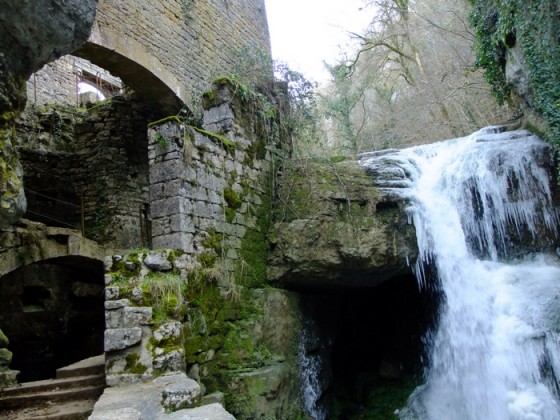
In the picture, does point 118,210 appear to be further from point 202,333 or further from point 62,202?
point 202,333

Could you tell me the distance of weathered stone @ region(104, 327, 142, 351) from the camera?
3.27 m

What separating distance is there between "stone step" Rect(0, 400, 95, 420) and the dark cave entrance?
2747mm

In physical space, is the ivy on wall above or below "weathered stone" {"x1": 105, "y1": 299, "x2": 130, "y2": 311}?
above

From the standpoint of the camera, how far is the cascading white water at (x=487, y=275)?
15.6ft

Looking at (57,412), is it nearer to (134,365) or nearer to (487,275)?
(134,365)

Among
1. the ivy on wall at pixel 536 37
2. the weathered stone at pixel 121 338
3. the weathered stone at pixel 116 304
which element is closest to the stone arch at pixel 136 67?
the weathered stone at pixel 116 304

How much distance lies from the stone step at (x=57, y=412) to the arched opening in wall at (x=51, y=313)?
3892mm

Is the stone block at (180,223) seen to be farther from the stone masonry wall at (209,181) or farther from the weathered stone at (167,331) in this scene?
the weathered stone at (167,331)

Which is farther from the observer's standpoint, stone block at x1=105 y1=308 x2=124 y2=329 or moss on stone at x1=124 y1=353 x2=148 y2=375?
stone block at x1=105 y1=308 x2=124 y2=329

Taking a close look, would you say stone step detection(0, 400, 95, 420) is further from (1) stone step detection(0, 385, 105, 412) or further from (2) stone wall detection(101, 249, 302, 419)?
(2) stone wall detection(101, 249, 302, 419)

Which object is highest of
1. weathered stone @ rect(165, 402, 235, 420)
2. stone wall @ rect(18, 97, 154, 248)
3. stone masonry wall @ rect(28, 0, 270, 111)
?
stone masonry wall @ rect(28, 0, 270, 111)

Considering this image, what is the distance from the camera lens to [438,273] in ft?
19.5

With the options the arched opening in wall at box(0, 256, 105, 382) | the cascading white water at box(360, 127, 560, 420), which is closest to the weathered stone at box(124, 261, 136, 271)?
the cascading white water at box(360, 127, 560, 420)

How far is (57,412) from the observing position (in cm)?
341
